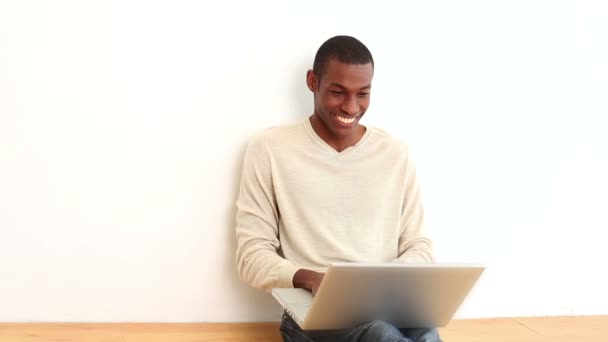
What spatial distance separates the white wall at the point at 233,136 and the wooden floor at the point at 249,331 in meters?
0.04

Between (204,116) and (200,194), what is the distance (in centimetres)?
18

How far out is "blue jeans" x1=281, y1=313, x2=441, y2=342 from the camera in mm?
1476

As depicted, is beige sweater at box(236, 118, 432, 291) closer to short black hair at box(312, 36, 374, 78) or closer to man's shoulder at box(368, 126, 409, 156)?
man's shoulder at box(368, 126, 409, 156)

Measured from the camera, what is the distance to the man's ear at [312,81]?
1.87 meters

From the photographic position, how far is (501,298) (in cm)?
217

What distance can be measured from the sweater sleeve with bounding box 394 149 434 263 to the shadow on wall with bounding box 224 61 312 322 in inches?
11.5

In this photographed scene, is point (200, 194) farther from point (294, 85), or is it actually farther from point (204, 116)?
point (294, 85)

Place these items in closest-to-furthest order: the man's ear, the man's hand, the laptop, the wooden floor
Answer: the laptop → the man's hand → the wooden floor → the man's ear

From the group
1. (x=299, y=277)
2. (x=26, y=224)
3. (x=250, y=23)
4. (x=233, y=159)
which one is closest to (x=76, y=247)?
(x=26, y=224)

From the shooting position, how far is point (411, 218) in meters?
1.93

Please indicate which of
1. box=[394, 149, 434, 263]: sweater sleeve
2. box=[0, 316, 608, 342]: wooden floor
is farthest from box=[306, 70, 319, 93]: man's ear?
box=[0, 316, 608, 342]: wooden floor

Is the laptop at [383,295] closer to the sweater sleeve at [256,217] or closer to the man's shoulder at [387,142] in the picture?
the sweater sleeve at [256,217]

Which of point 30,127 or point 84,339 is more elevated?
point 30,127

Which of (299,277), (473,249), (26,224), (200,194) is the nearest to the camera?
(299,277)
